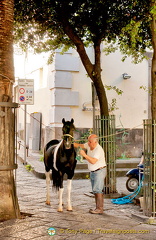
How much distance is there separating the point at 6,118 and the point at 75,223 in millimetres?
2335

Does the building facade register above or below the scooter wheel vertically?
above

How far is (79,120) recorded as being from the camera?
1780cm

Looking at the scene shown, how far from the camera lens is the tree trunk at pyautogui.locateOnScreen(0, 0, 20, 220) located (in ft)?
24.9

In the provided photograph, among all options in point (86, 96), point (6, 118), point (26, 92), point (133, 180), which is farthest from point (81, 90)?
point (6, 118)

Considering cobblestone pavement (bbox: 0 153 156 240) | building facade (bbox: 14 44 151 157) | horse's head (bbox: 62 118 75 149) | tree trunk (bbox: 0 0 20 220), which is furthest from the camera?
building facade (bbox: 14 44 151 157)

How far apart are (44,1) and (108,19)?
201 centimetres

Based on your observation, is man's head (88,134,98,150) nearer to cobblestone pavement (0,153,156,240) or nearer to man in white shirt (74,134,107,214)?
man in white shirt (74,134,107,214)

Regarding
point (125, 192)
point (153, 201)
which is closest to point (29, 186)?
point (125, 192)

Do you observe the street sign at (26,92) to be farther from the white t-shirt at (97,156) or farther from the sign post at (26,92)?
the white t-shirt at (97,156)

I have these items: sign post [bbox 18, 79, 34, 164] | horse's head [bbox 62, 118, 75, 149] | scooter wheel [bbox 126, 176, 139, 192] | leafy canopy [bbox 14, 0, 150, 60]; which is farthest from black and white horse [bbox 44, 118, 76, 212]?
sign post [bbox 18, 79, 34, 164]

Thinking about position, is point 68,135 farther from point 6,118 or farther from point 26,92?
point 26,92

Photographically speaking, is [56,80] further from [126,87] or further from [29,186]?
[29,186]

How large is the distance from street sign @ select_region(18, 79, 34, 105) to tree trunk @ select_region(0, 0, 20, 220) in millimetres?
7065

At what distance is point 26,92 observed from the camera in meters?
15.2
